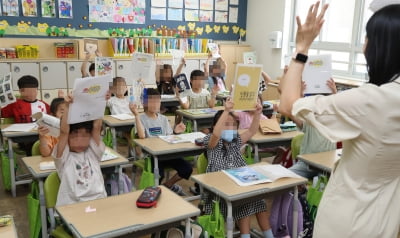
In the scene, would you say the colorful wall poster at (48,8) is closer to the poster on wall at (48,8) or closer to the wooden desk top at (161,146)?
the poster on wall at (48,8)

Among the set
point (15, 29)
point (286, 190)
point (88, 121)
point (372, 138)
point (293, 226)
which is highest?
point (15, 29)

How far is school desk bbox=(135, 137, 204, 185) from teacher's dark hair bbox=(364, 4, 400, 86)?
226cm

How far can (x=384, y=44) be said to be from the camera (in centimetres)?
108

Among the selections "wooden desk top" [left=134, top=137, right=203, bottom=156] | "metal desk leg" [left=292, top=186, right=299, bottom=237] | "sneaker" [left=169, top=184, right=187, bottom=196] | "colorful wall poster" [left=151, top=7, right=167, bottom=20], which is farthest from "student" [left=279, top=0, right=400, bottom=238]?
"colorful wall poster" [left=151, top=7, right=167, bottom=20]

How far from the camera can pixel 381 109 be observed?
1096 millimetres

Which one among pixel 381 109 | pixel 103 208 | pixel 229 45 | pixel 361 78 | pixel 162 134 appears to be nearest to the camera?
pixel 381 109

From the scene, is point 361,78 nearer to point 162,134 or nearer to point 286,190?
point 162,134

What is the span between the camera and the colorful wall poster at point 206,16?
28.0 feet

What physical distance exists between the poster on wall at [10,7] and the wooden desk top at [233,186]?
556 cm

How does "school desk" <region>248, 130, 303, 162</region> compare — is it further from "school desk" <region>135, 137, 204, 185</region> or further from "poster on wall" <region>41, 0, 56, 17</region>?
"poster on wall" <region>41, 0, 56, 17</region>

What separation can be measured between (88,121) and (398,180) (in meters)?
1.89

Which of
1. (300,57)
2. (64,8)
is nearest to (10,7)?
(64,8)

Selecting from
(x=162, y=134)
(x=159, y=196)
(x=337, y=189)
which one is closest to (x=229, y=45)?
(x=162, y=134)

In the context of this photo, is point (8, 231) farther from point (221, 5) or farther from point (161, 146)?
point (221, 5)
